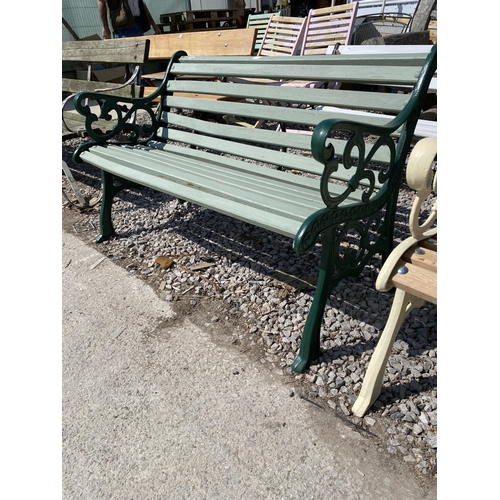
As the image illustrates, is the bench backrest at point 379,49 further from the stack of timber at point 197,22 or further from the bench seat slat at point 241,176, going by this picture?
the stack of timber at point 197,22

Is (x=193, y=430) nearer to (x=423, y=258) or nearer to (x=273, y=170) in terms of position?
(x=423, y=258)

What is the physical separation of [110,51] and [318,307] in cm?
372

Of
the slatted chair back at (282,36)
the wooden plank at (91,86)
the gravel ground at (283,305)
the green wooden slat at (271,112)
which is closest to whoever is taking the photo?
the gravel ground at (283,305)

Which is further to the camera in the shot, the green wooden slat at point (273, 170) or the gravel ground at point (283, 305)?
the green wooden slat at point (273, 170)

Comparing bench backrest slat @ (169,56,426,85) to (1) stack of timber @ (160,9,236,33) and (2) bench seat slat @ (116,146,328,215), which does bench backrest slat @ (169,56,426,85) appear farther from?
(1) stack of timber @ (160,9,236,33)

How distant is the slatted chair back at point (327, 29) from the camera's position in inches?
191

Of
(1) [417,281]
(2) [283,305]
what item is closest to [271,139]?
(2) [283,305]

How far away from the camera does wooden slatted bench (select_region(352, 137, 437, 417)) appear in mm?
1200

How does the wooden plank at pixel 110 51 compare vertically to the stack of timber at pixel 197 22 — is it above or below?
below

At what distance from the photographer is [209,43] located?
15.8 feet

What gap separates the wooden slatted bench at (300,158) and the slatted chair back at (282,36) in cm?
263

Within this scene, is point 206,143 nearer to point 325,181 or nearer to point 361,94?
point 361,94

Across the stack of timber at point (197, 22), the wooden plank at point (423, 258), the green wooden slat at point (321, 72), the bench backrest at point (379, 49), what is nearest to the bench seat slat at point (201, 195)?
the wooden plank at point (423, 258)

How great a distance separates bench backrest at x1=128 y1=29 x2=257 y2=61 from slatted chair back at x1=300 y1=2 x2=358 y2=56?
3.75 feet
